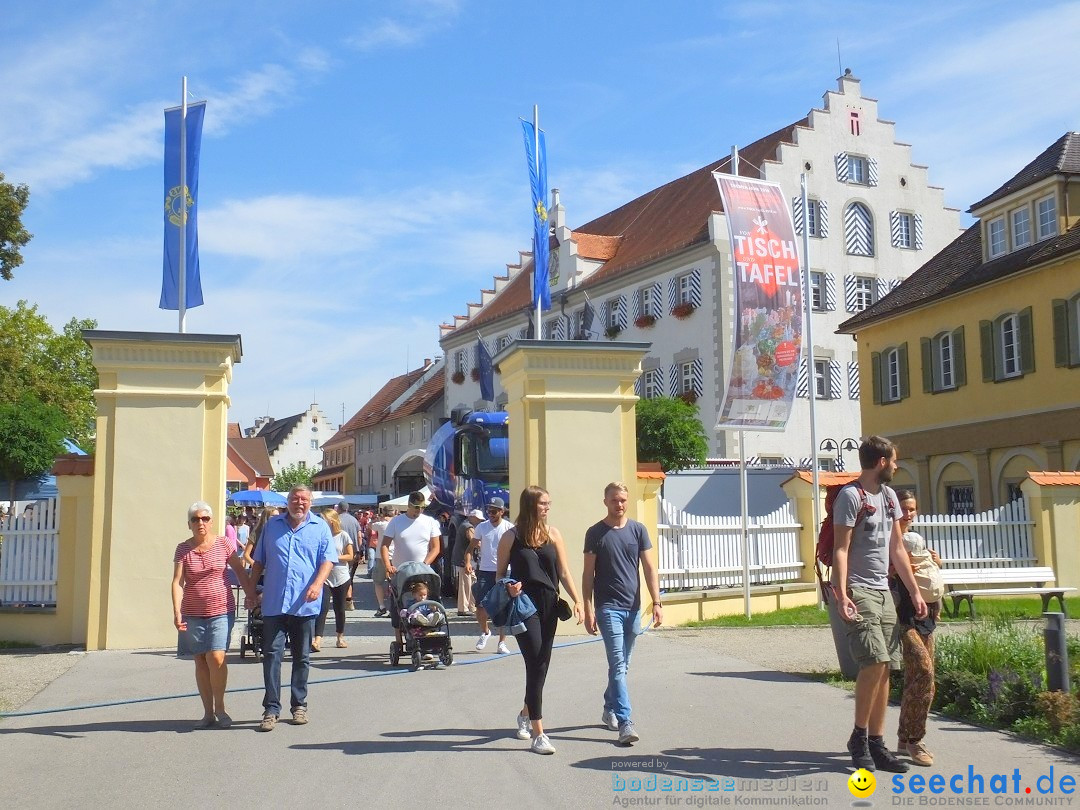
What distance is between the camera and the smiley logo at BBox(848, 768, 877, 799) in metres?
6.15

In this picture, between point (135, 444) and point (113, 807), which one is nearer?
point (113, 807)

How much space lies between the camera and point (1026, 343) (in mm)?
27484

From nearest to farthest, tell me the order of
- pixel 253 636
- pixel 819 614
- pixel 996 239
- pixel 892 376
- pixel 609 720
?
1. pixel 609 720
2. pixel 253 636
3. pixel 819 614
4. pixel 996 239
5. pixel 892 376

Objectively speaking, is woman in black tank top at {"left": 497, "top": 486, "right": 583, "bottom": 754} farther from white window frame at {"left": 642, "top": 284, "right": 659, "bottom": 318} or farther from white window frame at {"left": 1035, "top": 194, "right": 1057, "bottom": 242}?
white window frame at {"left": 642, "top": 284, "right": 659, "bottom": 318}

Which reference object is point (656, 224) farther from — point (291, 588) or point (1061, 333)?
point (291, 588)

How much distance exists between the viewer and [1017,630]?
10.1m

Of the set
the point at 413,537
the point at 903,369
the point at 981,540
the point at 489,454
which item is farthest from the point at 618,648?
the point at 903,369

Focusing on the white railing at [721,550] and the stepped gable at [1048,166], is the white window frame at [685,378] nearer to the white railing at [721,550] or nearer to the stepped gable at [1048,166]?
the stepped gable at [1048,166]

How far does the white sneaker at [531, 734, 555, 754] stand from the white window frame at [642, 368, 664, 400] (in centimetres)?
3694

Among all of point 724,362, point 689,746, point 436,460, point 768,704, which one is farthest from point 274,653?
point 724,362

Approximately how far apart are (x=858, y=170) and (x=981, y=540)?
91.3ft

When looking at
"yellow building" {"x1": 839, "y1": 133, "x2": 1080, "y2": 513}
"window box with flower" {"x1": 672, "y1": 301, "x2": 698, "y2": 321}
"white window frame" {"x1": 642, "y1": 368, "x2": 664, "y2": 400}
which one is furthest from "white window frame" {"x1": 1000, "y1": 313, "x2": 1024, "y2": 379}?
"white window frame" {"x1": 642, "y1": 368, "x2": 664, "y2": 400}

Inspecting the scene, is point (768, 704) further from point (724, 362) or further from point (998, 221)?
point (724, 362)

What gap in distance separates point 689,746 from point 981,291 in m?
25.0
